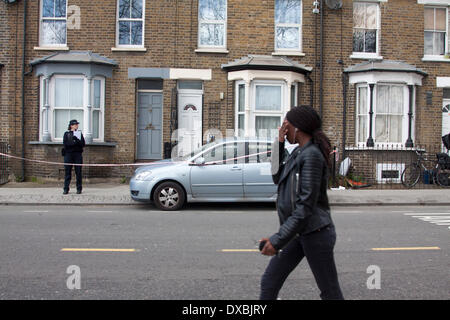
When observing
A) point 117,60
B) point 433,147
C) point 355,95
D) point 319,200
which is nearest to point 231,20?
point 117,60

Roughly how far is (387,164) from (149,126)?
27.5 feet

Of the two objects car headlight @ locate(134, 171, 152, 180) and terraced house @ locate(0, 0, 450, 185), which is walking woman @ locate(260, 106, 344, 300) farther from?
terraced house @ locate(0, 0, 450, 185)

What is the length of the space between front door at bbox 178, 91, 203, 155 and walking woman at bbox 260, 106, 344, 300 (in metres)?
12.2

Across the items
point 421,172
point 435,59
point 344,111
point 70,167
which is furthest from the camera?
point 435,59

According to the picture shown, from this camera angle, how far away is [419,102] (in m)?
16.2

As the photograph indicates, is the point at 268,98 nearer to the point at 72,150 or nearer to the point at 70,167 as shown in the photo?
the point at 72,150

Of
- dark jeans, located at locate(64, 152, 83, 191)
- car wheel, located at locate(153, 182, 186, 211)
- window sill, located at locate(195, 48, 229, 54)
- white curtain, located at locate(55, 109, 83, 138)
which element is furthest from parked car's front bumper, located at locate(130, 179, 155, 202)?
window sill, located at locate(195, 48, 229, 54)


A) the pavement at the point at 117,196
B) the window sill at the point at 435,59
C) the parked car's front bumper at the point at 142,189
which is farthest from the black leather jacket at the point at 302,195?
the window sill at the point at 435,59

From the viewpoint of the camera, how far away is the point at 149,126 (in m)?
15.7

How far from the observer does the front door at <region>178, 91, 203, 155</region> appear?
15.6m

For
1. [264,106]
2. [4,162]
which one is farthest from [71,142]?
[264,106]

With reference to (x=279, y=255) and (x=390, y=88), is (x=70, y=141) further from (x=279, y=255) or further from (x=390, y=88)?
(x=390, y=88)

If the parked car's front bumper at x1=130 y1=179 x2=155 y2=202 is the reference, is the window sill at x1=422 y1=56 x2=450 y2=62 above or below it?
above

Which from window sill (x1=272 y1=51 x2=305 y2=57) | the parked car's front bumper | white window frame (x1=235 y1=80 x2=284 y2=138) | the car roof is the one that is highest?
window sill (x1=272 y1=51 x2=305 y2=57)
